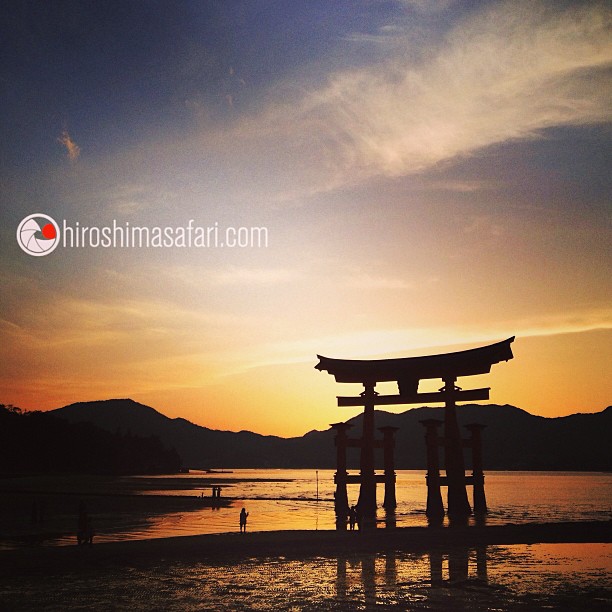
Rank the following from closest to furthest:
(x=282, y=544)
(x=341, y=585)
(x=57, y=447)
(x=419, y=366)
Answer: (x=341, y=585), (x=282, y=544), (x=419, y=366), (x=57, y=447)

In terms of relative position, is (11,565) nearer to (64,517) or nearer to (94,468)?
(64,517)

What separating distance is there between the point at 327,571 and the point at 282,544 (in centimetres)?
537

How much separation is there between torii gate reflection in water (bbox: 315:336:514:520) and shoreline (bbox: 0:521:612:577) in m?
5.22

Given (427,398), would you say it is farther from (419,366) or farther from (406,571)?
(406,571)

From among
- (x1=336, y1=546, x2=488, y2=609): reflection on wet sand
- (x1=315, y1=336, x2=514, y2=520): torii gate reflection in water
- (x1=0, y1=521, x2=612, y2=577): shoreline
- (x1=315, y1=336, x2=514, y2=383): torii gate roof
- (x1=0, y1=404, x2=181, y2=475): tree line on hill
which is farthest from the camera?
(x1=0, y1=404, x2=181, y2=475): tree line on hill

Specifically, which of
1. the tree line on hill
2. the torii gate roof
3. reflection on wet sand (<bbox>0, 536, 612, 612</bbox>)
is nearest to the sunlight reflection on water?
reflection on wet sand (<bbox>0, 536, 612, 612</bbox>)

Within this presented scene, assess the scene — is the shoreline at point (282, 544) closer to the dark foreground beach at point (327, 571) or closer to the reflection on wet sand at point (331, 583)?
the dark foreground beach at point (327, 571)

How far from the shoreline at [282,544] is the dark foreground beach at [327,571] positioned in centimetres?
4

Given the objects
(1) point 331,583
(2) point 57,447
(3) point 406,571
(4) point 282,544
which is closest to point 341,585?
(1) point 331,583

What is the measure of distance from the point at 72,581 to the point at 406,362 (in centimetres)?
1953

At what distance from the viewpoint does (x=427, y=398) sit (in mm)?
31422

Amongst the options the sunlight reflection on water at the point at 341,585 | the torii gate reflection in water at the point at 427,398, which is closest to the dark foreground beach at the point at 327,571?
the sunlight reflection on water at the point at 341,585

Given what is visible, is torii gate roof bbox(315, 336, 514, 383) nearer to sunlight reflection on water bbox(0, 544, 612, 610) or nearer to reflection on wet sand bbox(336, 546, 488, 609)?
reflection on wet sand bbox(336, 546, 488, 609)

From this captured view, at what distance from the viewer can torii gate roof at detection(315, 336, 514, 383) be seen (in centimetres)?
2842
